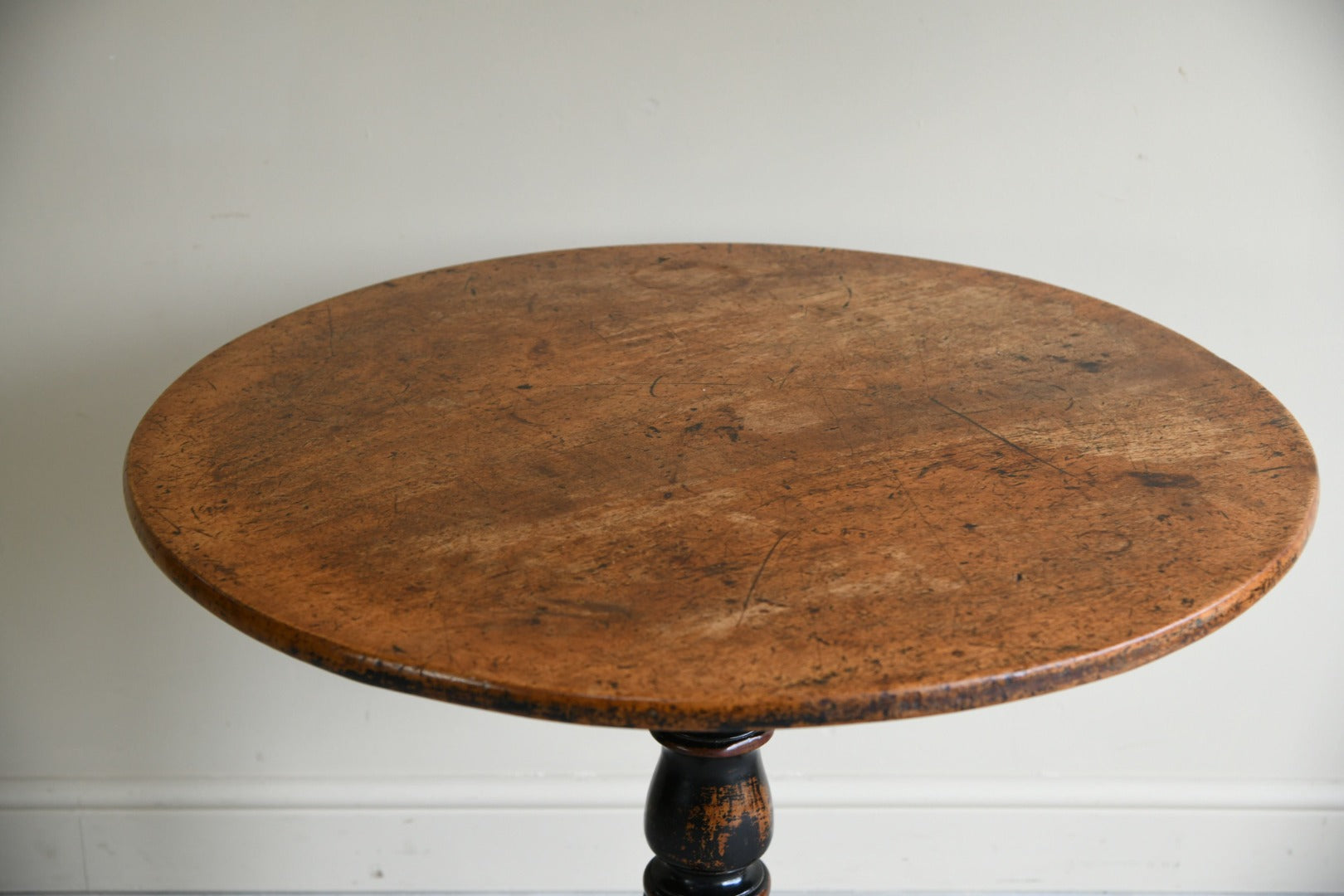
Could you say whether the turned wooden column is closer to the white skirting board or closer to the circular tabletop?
the circular tabletop

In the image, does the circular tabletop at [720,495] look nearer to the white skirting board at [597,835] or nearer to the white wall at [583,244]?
the white wall at [583,244]

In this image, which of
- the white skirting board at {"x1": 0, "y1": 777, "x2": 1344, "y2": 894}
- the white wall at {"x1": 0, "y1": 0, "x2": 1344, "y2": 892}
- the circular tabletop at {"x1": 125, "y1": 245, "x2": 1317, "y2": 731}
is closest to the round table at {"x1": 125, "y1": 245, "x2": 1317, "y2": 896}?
the circular tabletop at {"x1": 125, "y1": 245, "x2": 1317, "y2": 731}

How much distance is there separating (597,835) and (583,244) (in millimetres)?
928

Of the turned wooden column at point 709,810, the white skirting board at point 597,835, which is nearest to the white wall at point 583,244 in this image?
the white skirting board at point 597,835

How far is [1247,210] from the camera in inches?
60.4

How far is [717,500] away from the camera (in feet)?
2.70

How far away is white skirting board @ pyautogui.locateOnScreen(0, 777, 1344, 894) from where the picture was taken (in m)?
1.76

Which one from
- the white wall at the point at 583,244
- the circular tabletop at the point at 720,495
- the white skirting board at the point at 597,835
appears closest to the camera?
the circular tabletop at the point at 720,495

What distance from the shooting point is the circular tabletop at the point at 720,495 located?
0.65m

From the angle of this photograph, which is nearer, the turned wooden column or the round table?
the round table

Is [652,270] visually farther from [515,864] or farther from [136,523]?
[515,864]

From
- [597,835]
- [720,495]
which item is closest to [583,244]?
[720,495]

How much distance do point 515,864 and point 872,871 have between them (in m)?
0.57

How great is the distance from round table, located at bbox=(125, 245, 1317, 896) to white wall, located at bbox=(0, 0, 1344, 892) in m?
0.31
